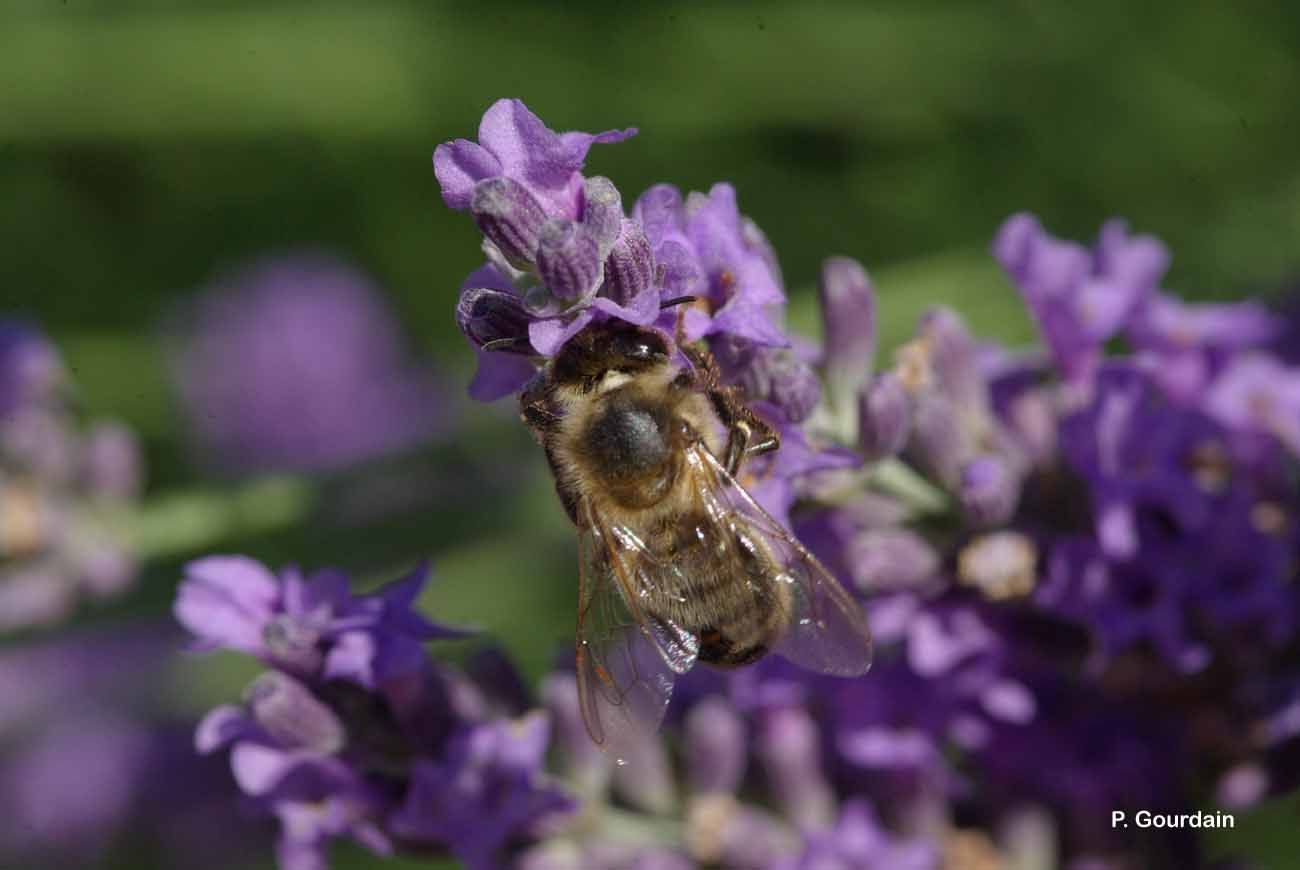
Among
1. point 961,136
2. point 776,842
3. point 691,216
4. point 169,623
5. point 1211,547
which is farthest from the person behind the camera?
point 169,623

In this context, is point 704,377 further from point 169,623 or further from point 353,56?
point 169,623

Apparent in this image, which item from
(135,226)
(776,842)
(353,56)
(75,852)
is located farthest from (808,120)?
(75,852)

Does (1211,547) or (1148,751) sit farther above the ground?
(1211,547)

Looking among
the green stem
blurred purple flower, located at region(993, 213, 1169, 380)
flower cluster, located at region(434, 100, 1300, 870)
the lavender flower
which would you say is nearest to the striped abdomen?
flower cluster, located at region(434, 100, 1300, 870)

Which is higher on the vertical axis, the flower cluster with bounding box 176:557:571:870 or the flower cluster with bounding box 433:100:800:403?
the flower cluster with bounding box 433:100:800:403

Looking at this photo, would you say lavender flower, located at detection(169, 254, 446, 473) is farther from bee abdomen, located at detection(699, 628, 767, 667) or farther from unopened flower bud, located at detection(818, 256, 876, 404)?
bee abdomen, located at detection(699, 628, 767, 667)

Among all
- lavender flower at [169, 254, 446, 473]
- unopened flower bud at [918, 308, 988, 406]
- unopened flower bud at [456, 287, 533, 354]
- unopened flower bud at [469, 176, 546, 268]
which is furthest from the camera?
lavender flower at [169, 254, 446, 473]
